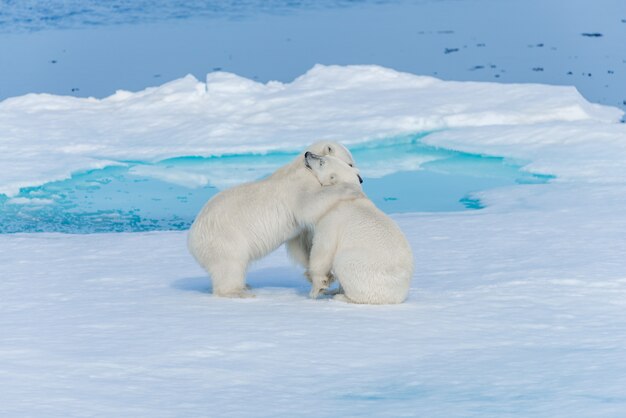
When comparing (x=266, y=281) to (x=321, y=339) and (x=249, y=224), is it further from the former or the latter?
(x=321, y=339)

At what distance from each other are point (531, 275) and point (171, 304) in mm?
1684

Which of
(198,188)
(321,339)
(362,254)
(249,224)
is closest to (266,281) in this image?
(249,224)

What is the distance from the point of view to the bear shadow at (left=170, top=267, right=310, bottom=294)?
16.9ft

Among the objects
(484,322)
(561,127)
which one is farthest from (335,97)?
(484,322)

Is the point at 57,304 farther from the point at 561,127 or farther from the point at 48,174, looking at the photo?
the point at 561,127

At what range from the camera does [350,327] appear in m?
4.10

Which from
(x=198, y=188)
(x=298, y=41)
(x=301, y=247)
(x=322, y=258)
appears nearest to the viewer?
(x=322, y=258)

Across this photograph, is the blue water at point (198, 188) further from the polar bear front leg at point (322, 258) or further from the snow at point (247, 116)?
the polar bear front leg at point (322, 258)

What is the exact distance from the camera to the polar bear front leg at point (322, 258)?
4.52 meters

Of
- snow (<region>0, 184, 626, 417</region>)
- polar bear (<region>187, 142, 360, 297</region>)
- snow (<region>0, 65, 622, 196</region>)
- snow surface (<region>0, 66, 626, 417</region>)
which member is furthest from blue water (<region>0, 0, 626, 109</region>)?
polar bear (<region>187, 142, 360, 297</region>)

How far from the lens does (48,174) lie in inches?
395

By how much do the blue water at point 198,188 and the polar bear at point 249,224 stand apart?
3.81 m

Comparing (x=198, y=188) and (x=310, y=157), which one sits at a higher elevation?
(x=310, y=157)

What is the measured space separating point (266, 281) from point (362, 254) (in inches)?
43.6
